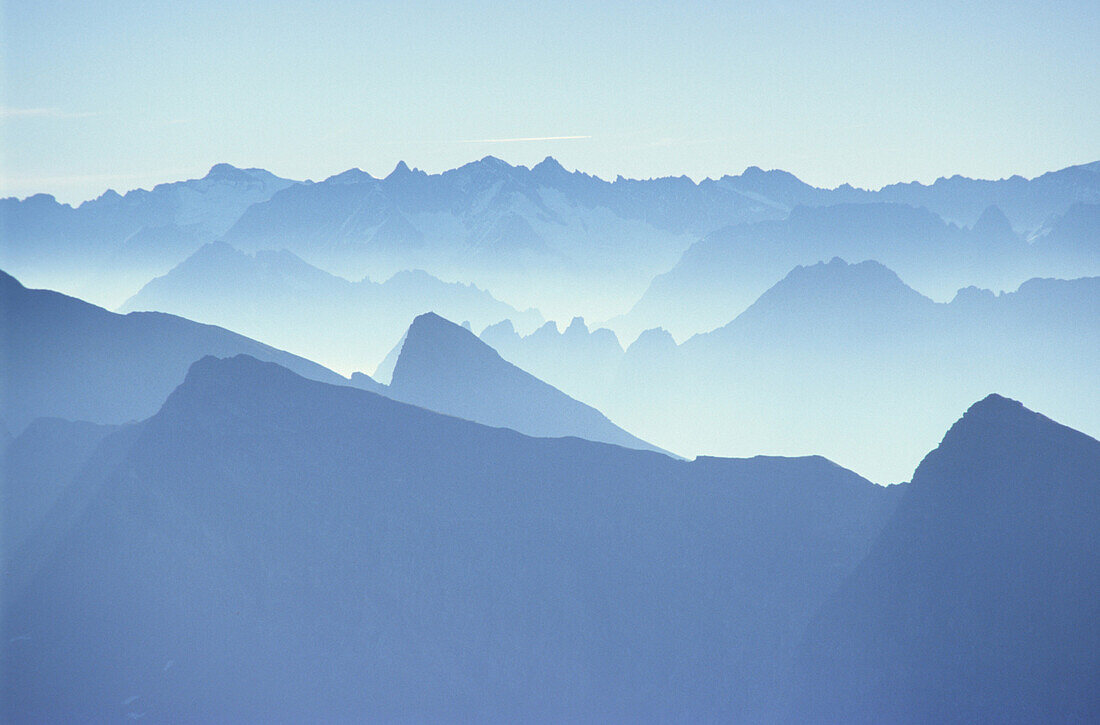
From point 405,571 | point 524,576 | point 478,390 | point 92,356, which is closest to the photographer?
point 405,571

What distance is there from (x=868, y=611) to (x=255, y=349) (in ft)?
311

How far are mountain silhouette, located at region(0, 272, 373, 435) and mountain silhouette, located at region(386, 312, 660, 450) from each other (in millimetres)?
8241

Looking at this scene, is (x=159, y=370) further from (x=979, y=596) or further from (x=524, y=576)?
(x=979, y=596)

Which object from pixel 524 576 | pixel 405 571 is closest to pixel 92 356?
pixel 405 571

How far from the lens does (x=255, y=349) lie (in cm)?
14575

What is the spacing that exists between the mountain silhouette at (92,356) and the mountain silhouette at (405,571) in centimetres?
4917

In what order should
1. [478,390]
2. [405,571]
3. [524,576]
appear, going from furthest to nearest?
[478,390] < [524,576] < [405,571]

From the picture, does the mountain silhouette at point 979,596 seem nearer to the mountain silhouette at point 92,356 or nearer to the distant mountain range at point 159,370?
the distant mountain range at point 159,370

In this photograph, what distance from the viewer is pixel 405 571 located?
3538 inches

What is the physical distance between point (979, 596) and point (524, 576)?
36.9 meters

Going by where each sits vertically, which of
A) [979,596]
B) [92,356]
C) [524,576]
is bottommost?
[524,576]

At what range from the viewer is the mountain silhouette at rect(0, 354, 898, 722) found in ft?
276

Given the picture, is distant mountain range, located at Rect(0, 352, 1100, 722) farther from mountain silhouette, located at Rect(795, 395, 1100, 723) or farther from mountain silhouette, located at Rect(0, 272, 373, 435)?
mountain silhouette, located at Rect(0, 272, 373, 435)

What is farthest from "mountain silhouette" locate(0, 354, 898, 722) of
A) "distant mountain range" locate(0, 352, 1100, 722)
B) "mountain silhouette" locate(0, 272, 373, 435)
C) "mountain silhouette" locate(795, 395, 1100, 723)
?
"mountain silhouette" locate(0, 272, 373, 435)
